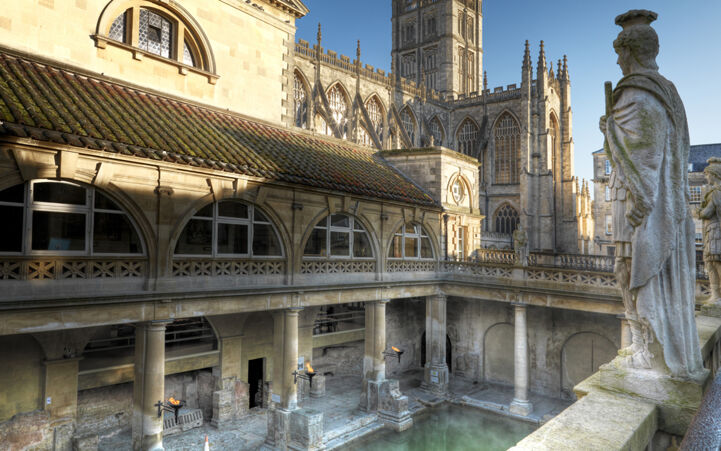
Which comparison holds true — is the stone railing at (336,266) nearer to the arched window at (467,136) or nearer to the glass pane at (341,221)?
the glass pane at (341,221)

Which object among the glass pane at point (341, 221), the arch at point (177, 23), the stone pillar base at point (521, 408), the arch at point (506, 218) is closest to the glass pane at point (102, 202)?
the arch at point (177, 23)

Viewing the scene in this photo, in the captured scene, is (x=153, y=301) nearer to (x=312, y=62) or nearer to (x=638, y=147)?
(x=638, y=147)

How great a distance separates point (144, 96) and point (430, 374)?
17.8m

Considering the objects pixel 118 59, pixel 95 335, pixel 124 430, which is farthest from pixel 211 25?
pixel 124 430

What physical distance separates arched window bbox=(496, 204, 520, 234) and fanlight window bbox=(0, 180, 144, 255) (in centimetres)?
4139

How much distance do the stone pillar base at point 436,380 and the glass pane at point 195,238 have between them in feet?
41.1

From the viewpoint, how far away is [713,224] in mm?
8648

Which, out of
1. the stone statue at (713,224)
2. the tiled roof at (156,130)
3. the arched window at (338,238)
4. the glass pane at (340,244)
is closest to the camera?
the stone statue at (713,224)

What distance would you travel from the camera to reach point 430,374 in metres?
23.1

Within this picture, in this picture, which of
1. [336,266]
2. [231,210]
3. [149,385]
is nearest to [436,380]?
[336,266]

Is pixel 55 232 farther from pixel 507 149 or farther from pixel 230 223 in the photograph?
pixel 507 149

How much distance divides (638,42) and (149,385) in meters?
13.4

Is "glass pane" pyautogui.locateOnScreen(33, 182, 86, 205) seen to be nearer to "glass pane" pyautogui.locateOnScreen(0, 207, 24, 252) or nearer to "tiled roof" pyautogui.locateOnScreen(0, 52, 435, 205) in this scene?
"glass pane" pyautogui.locateOnScreen(0, 207, 24, 252)

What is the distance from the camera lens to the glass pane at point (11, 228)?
1250 centimetres
